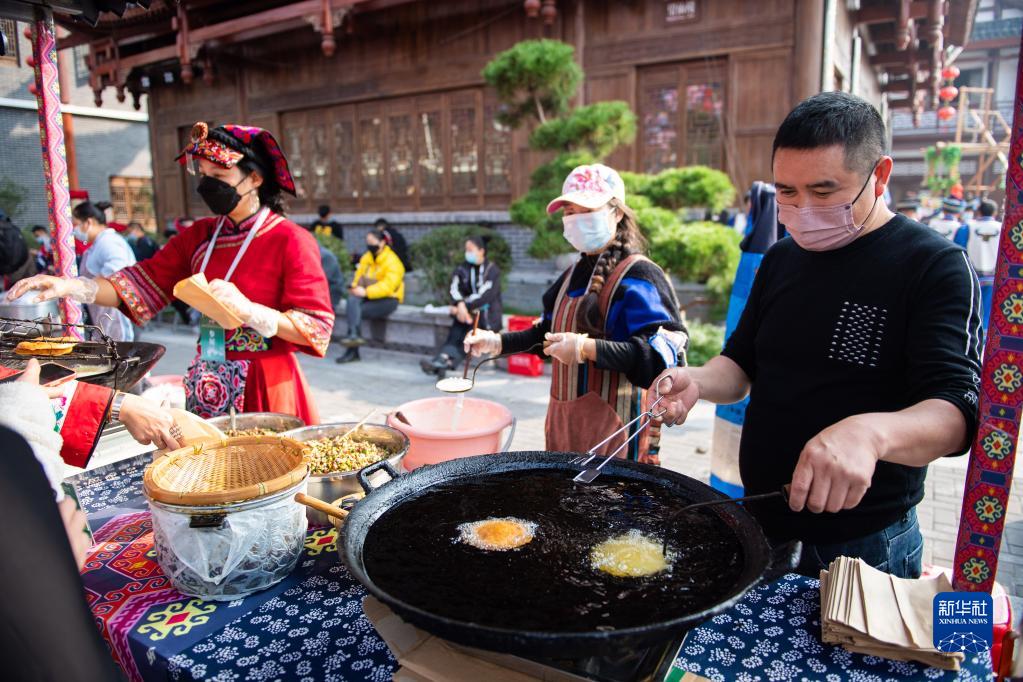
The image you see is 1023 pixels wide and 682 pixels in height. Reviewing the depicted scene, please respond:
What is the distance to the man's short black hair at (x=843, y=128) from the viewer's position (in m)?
1.56

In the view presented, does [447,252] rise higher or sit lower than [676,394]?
higher

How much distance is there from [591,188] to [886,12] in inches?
429

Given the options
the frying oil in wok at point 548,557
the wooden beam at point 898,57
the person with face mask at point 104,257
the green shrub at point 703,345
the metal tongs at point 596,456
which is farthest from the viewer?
the wooden beam at point 898,57

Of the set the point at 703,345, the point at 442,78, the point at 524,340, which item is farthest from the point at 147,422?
the point at 442,78

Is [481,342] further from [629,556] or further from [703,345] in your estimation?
[703,345]

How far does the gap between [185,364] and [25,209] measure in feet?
55.0

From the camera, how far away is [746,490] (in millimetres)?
1965

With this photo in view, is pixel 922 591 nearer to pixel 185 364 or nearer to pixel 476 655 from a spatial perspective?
pixel 476 655

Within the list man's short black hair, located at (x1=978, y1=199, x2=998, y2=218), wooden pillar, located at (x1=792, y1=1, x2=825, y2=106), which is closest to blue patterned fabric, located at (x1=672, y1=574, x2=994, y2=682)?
wooden pillar, located at (x1=792, y1=1, x2=825, y2=106)

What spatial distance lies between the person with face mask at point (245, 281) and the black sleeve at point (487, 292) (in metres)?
4.94

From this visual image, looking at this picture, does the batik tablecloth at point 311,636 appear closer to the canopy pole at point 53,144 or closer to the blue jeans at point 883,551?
the blue jeans at point 883,551

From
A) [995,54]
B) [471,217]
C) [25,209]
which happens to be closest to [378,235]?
[471,217]

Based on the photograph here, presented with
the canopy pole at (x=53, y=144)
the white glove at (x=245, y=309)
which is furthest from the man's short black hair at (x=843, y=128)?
the canopy pole at (x=53, y=144)

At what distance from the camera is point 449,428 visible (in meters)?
2.90
